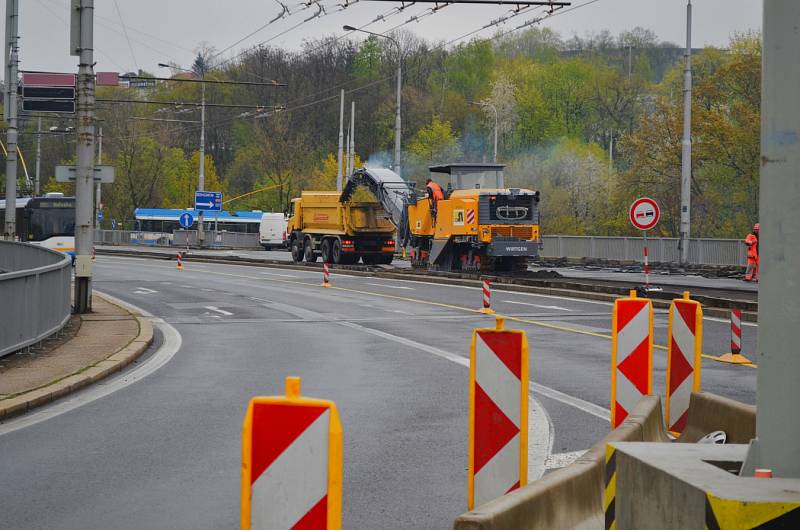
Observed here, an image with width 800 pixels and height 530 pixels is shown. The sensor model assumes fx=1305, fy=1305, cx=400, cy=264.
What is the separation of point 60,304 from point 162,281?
63.1ft

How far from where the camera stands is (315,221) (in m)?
51.5

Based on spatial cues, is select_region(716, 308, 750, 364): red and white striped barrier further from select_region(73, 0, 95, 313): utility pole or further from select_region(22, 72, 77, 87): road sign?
select_region(22, 72, 77, 87): road sign

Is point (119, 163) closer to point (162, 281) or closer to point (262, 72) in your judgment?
point (262, 72)

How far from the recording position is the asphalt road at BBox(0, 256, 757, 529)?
303 inches

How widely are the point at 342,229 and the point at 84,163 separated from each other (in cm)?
2708

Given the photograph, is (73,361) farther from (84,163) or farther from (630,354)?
(84,163)

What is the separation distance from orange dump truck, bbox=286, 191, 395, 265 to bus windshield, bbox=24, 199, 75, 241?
9013 mm

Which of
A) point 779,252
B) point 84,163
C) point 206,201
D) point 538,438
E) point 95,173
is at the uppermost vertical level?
point 206,201

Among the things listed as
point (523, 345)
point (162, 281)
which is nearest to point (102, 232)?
point (162, 281)

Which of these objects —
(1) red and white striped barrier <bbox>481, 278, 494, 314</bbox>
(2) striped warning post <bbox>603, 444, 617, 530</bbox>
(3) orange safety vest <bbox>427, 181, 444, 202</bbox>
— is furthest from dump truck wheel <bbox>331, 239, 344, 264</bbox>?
(2) striped warning post <bbox>603, 444, 617, 530</bbox>

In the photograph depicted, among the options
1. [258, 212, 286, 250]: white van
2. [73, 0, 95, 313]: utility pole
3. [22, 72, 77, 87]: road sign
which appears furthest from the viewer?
[258, 212, 286, 250]: white van

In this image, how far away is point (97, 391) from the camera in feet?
43.4

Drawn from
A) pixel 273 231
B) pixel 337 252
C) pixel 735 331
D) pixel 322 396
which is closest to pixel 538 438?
pixel 322 396

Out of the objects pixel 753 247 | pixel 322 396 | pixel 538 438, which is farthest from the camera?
pixel 753 247
